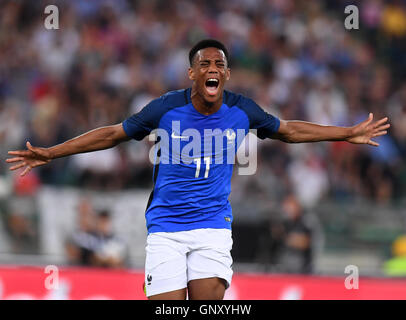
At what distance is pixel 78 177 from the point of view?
1147 centimetres

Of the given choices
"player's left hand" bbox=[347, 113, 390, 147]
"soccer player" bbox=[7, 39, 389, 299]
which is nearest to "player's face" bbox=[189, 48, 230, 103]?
"soccer player" bbox=[7, 39, 389, 299]

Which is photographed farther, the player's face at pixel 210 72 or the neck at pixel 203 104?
the neck at pixel 203 104

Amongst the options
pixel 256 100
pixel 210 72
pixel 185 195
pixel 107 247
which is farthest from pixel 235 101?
pixel 256 100

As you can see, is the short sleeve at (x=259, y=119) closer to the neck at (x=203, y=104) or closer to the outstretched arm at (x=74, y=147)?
the neck at (x=203, y=104)

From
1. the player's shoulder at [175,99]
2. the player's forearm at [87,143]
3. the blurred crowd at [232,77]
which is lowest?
the player's forearm at [87,143]

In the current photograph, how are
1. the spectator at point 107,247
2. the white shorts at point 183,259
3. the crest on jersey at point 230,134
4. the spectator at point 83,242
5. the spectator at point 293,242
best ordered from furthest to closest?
the spectator at point 293,242
the spectator at point 83,242
the spectator at point 107,247
the crest on jersey at point 230,134
the white shorts at point 183,259

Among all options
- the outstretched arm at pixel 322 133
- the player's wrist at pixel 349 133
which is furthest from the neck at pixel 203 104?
the player's wrist at pixel 349 133

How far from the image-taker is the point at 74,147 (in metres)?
6.09

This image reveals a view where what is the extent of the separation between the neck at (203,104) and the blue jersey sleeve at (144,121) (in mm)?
283

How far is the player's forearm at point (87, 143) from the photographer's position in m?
6.09

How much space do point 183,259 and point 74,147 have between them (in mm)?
1280

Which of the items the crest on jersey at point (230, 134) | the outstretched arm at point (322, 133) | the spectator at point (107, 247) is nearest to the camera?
the crest on jersey at point (230, 134)

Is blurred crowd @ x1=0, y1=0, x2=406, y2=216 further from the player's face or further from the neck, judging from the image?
the player's face

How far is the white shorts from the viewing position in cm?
595
